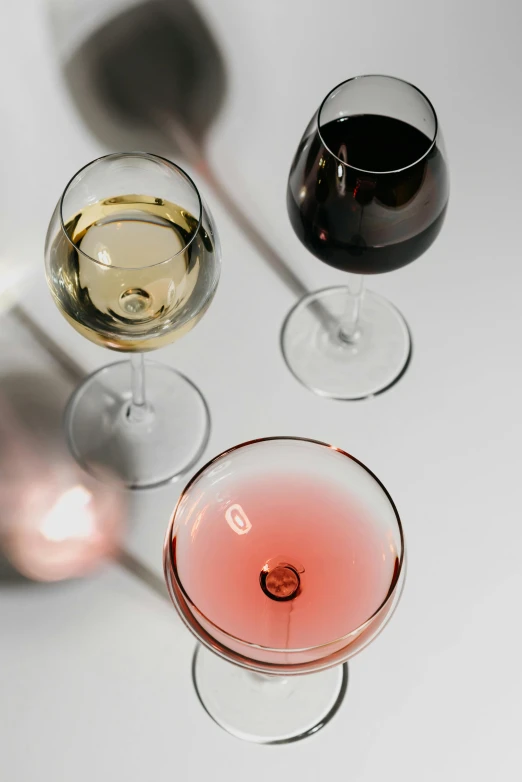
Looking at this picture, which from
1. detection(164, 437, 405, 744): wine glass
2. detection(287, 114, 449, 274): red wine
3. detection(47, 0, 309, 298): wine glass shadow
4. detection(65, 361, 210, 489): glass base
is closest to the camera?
detection(164, 437, 405, 744): wine glass

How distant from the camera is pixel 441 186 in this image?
0.79 m

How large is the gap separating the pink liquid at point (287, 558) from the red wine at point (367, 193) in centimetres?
20

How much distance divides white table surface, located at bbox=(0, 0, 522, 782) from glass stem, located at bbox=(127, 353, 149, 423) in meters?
0.05

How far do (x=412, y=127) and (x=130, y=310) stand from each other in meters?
0.27

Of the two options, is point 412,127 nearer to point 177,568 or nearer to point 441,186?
point 441,186

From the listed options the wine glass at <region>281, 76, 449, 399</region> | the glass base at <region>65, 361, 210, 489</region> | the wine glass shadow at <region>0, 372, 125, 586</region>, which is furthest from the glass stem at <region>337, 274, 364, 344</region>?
the wine glass shadow at <region>0, 372, 125, 586</region>

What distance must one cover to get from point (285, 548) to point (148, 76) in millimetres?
519

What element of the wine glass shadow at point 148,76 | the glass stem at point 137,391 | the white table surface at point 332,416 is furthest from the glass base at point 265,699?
the wine glass shadow at point 148,76

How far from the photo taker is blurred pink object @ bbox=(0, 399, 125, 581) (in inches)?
32.7

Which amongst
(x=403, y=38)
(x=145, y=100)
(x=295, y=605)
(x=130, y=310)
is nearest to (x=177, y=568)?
(x=295, y=605)

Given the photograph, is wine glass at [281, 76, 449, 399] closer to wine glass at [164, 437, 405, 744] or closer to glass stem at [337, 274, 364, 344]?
glass stem at [337, 274, 364, 344]

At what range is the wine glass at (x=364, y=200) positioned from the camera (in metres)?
0.77

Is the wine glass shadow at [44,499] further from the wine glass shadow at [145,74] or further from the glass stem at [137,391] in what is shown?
the wine glass shadow at [145,74]

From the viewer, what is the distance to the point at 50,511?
85 cm
